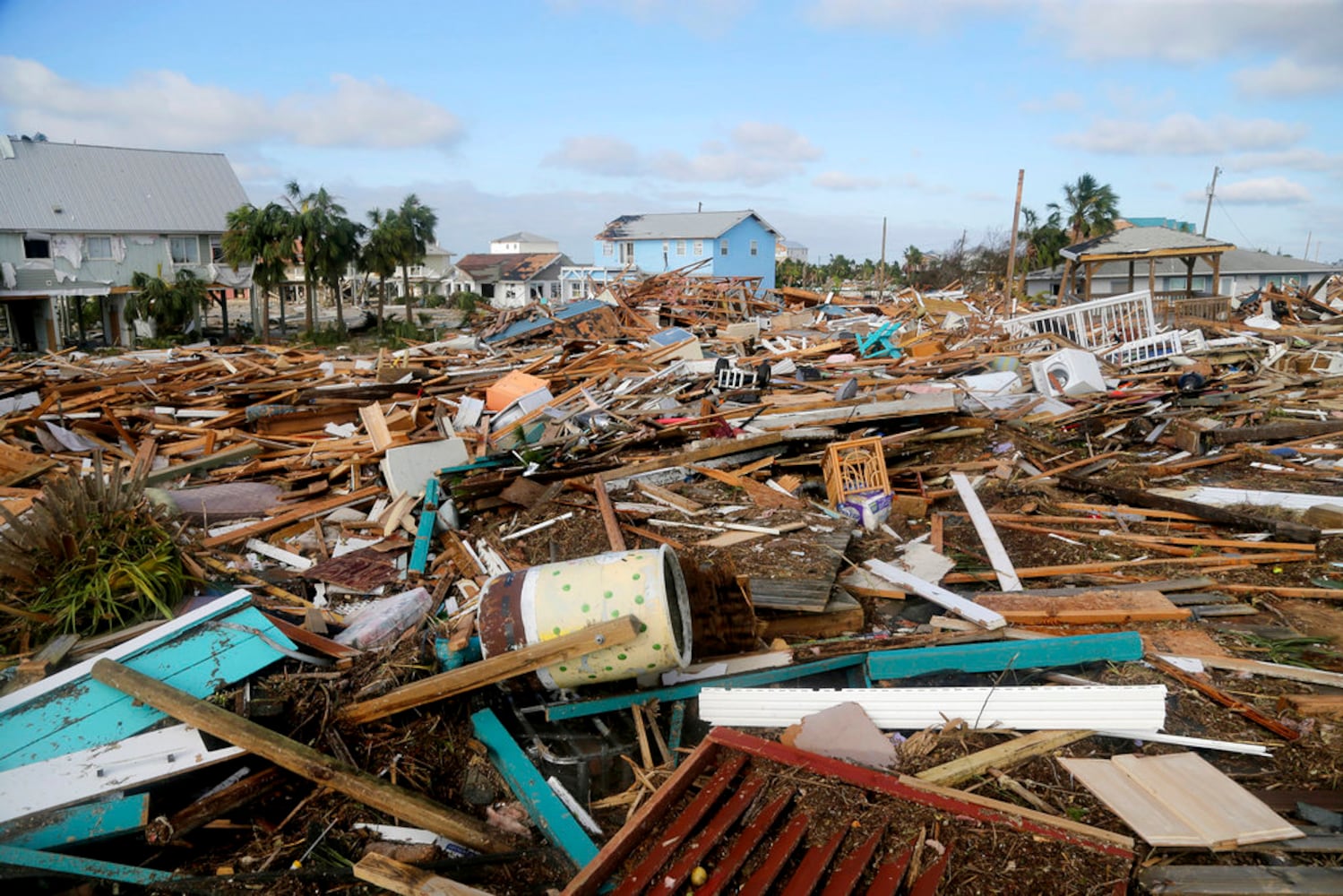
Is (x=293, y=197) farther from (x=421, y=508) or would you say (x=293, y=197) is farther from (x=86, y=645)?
(x=86, y=645)

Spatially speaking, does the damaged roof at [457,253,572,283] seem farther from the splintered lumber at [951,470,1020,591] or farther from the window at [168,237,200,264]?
the splintered lumber at [951,470,1020,591]

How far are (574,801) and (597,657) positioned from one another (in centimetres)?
71

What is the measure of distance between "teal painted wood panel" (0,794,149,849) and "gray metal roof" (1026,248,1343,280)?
140ft

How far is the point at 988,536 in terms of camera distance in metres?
6.41

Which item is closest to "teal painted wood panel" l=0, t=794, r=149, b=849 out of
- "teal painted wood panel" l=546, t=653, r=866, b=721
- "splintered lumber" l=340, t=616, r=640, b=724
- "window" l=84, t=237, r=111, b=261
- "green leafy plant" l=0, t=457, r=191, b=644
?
"splintered lumber" l=340, t=616, r=640, b=724

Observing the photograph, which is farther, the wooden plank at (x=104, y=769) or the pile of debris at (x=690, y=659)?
the wooden plank at (x=104, y=769)

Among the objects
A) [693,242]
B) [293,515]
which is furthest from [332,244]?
[293,515]

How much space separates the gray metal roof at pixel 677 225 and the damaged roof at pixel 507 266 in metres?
7.94

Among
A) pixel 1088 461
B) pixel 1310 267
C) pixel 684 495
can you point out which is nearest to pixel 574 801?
pixel 684 495

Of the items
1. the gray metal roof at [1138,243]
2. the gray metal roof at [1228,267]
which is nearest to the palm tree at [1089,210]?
the gray metal roof at [1228,267]

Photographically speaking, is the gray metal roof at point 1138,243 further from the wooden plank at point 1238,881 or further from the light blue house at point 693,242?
the light blue house at point 693,242

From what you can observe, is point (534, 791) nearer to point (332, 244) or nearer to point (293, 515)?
point (293, 515)

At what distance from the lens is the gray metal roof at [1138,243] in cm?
2117

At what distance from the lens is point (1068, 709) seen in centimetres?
382
